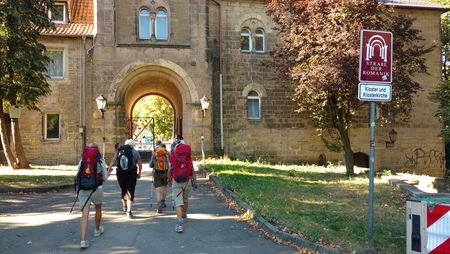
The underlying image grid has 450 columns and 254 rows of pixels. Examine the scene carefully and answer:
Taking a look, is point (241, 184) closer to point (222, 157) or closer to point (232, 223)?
point (232, 223)

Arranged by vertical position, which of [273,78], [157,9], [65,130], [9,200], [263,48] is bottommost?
[9,200]

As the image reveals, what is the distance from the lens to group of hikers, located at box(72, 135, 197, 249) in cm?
778

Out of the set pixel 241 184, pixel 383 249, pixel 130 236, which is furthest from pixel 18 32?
pixel 383 249

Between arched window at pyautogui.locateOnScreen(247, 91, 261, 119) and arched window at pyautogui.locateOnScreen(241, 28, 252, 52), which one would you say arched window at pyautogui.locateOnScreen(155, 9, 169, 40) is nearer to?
arched window at pyautogui.locateOnScreen(241, 28, 252, 52)

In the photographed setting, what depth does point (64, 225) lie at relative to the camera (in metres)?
9.20

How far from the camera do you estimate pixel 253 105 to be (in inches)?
968

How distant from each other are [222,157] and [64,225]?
14.2 metres

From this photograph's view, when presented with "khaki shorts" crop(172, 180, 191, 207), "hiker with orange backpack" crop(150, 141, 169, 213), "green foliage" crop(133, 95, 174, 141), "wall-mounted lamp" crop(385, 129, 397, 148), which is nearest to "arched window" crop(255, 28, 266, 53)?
"wall-mounted lamp" crop(385, 129, 397, 148)

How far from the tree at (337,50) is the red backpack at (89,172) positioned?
10.1m

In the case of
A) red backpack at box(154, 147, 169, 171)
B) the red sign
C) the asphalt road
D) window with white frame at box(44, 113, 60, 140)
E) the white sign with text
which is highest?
the red sign

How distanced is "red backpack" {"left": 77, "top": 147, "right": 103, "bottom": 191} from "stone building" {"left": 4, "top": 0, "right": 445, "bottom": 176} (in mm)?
13304

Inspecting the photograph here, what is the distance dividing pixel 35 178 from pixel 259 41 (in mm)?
13775

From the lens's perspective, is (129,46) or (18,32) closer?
(18,32)

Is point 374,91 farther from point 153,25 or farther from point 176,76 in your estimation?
point 153,25
